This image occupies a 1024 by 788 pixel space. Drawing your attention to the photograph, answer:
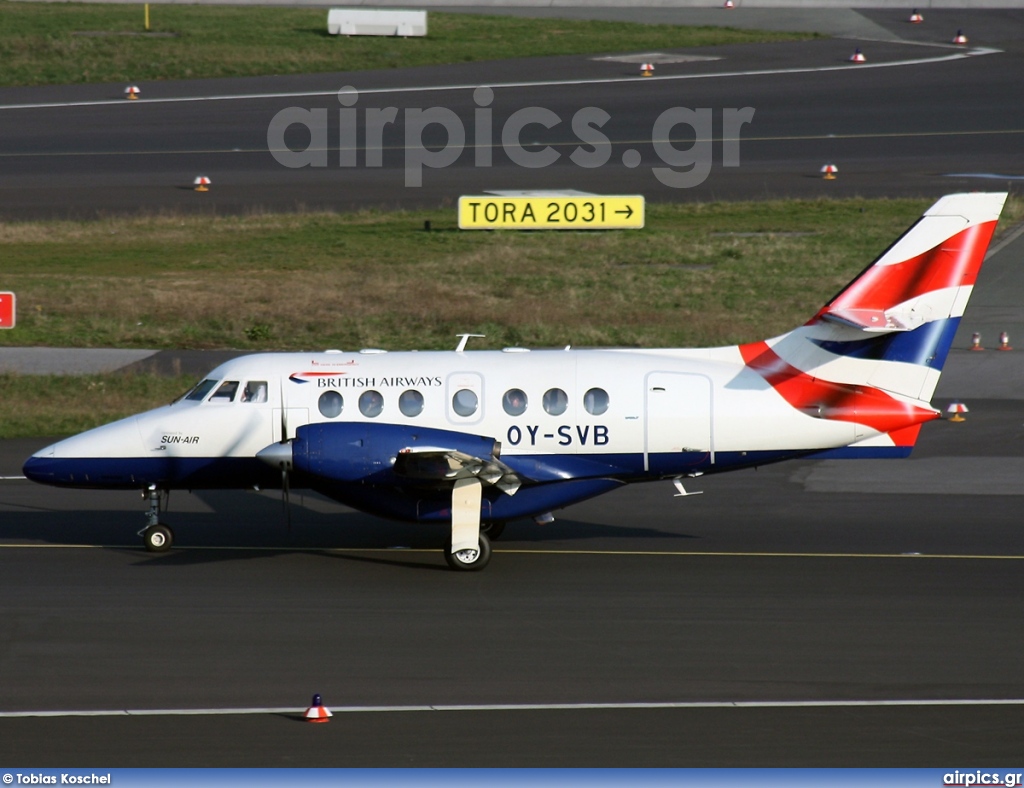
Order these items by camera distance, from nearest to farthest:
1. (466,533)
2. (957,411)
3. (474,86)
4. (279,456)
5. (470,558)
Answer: (279,456)
(466,533)
(470,558)
(957,411)
(474,86)

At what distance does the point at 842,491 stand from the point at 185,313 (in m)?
18.4

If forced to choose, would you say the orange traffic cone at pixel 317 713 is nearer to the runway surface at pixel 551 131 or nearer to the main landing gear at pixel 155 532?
the main landing gear at pixel 155 532

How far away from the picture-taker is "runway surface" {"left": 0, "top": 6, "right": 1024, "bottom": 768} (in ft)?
41.9

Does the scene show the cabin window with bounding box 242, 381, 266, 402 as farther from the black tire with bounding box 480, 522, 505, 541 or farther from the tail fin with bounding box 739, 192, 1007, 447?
the tail fin with bounding box 739, 192, 1007, 447

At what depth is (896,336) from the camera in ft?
59.7

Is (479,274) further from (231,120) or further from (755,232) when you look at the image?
(231,120)

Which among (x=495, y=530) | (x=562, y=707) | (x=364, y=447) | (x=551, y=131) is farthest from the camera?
(x=551, y=131)

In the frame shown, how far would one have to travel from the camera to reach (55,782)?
401 inches

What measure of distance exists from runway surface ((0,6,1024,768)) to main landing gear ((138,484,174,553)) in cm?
29

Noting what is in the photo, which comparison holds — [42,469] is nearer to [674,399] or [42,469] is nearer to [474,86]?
[674,399]

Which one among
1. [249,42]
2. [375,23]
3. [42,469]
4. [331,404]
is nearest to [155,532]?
[42,469]

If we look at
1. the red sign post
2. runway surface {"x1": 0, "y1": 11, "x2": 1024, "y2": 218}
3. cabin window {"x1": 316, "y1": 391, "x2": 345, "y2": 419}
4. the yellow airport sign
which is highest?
runway surface {"x1": 0, "y1": 11, "x2": 1024, "y2": 218}

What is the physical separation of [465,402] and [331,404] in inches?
69.9

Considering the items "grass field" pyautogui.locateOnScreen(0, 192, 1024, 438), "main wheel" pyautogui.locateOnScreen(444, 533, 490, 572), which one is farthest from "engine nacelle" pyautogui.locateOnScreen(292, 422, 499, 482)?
"grass field" pyautogui.locateOnScreen(0, 192, 1024, 438)
